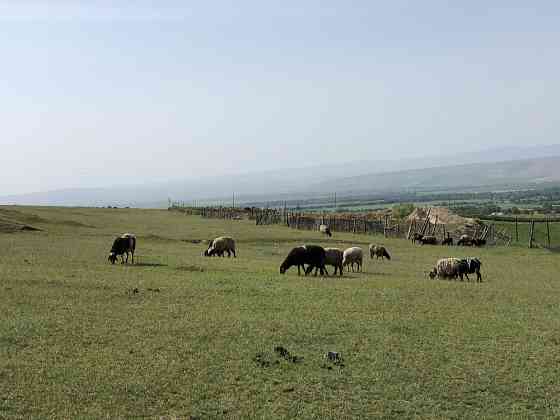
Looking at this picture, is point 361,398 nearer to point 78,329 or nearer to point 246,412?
point 246,412

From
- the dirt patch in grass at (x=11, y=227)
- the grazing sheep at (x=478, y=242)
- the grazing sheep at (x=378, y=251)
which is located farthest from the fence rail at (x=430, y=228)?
the dirt patch in grass at (x=11, y=227)

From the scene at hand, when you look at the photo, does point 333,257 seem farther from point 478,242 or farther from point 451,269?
point 478,242

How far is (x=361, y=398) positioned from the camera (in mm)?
10375

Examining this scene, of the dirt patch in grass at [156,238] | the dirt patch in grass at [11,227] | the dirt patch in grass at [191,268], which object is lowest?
the dirt patch in grass at [191,268]

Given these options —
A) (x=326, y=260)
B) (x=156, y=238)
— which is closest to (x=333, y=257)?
(x=326, y=260)

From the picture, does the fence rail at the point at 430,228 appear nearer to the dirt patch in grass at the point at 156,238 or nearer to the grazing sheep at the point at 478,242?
the grazing sheep at the point at 478,242

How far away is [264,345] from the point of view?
12883 millimetres

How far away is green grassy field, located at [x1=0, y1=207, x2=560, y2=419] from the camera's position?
10000 millimetres

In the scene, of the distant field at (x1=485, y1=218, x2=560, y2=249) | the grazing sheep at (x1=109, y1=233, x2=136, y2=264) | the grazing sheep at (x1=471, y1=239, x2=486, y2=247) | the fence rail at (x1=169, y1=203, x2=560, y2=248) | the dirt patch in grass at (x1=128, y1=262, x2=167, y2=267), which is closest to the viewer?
the dirt patch in grass at (x1=128, y1=262, x2=167, y2=267)

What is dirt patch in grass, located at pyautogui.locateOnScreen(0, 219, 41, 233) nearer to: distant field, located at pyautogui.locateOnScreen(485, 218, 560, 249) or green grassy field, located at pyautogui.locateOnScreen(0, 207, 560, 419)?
green grassy field, located at pyautogui.locateOnScreen(0, 207, 560, 419)

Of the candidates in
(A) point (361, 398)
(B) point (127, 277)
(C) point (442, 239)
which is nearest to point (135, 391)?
(A) point (361, 398)

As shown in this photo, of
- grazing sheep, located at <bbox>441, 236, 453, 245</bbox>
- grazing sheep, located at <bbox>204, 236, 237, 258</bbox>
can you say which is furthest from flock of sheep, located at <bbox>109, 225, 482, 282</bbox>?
grazing sheep, located at <bbox>441, 236, 453, 245</bbox>

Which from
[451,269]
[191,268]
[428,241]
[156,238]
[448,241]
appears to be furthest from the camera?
[448,241]

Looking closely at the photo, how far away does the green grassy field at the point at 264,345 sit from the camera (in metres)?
10.0
